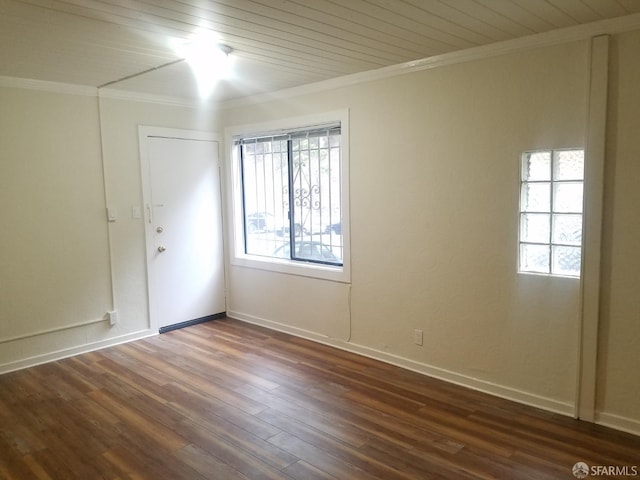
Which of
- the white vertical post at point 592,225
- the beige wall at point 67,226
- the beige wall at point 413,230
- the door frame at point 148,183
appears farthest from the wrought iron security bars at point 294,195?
the white vertical post at point 592,225

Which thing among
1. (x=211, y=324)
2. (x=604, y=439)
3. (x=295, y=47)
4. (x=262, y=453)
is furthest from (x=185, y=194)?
(x=604, y=439)

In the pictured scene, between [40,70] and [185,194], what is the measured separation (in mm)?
1713

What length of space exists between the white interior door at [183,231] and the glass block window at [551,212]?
10.7 ft

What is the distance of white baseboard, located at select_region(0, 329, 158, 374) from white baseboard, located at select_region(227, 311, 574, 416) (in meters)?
1.29

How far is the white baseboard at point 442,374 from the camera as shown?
9.62 ft

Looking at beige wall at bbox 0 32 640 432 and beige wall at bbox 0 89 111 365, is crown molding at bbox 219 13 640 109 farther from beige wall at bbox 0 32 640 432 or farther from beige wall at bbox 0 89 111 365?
beige wall at bbox 0 89 111 365

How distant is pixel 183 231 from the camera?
189 inches

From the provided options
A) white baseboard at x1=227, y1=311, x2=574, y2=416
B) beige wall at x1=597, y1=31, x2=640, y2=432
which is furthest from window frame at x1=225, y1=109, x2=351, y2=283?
beige wall at x1=597, y1=31, x2=640, y2=432

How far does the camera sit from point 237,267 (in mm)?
5105

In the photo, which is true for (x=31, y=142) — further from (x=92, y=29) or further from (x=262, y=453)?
(x=262, y=453)

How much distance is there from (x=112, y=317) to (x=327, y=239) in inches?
84.8

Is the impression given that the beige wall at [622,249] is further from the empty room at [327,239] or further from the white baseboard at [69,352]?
the white baseboard at [69,352]

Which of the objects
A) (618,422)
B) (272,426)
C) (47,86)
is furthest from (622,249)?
(47,86)

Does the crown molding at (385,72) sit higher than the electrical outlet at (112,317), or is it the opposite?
the crown molding at (385,72)
